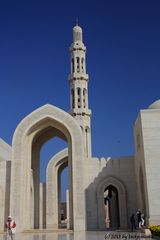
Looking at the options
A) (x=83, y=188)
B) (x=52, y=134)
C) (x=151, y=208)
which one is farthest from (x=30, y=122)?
(x=151, y=208)

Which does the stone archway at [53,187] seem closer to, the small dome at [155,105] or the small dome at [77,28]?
the small dome at [155,105]

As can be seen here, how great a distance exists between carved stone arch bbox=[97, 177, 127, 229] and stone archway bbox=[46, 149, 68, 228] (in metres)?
6.70

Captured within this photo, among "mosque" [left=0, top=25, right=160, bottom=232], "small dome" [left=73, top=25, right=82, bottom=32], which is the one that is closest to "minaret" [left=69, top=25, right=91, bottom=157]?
"small dome" [left=73, top=25, right=82, bottom=32]

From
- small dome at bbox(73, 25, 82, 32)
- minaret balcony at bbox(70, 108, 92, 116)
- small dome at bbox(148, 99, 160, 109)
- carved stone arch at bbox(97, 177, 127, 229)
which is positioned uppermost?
small dome at bbox(73, 25, 82, 32)

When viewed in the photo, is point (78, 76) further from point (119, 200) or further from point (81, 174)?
point (119, 200)

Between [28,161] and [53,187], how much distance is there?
5.69 metres

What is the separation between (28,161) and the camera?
22125 mm

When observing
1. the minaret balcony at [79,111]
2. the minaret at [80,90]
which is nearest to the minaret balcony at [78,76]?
the minaret at [80,90]

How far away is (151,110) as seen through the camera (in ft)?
58.5

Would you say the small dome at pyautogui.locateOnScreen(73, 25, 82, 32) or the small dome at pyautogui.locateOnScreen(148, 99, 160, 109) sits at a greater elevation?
the small dome at pyautogui.locateOnScreen(73, 25, 82, 32)

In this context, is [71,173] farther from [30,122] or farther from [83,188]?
[30,122]

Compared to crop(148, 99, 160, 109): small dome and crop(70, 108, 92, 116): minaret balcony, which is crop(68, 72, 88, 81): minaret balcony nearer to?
crop(70, 108, 92, 116): minaret balcony

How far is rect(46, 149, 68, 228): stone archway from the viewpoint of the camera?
26.5 m

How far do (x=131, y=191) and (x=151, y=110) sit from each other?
6.17 metres
